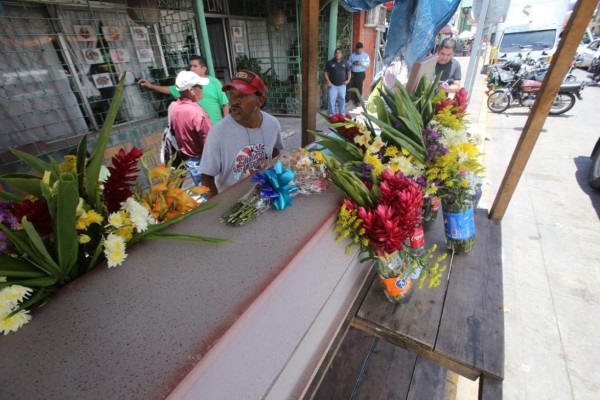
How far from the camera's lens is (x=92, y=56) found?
369 centimetres

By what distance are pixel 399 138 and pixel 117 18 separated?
15.1 ft

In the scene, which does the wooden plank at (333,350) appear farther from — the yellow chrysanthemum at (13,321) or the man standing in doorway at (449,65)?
the man standing in doorway at (449,65)

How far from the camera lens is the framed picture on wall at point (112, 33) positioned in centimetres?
384

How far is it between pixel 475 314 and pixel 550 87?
1.23 m

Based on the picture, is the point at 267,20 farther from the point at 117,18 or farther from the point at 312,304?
the point at 312,304

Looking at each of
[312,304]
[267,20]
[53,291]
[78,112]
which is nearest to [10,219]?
[53,291]

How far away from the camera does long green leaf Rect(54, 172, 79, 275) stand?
67cm

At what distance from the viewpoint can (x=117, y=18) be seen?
3994mm

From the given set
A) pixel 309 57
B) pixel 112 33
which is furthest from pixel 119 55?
pixel 309 57

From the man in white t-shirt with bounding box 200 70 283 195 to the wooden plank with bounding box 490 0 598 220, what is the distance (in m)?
1.55

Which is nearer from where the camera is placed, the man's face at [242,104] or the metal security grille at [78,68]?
the man's face at [242,104]

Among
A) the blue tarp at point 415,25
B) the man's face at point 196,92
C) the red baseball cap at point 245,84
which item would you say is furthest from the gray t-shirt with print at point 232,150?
the blue tarp at point 415,25

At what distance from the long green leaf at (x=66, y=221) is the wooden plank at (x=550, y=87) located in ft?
6.74

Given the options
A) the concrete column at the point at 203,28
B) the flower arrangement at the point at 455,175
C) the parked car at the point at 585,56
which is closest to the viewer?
the flower arrangement at the point at 455,175
